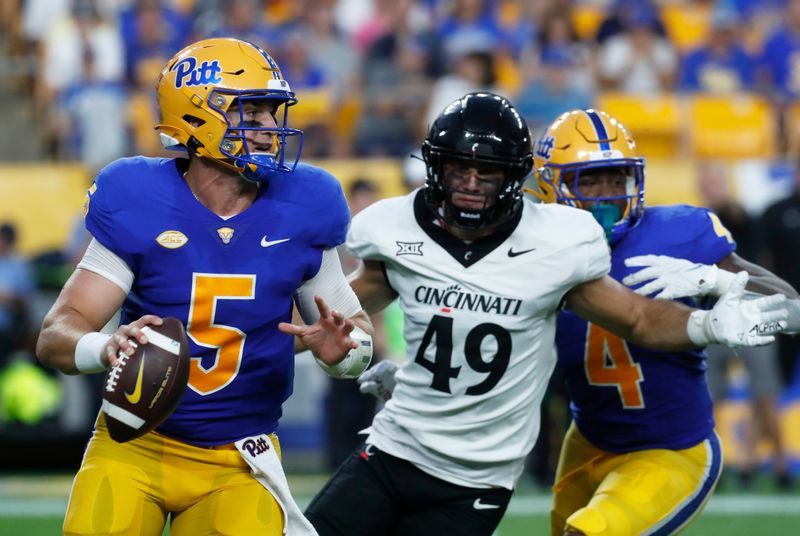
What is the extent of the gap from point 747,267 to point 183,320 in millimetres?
1880

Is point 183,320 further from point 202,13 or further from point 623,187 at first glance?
point 202,13

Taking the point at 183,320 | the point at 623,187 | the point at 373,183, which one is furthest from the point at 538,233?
the point at 373,183

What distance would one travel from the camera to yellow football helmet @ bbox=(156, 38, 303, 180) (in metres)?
3.54

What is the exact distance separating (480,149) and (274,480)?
111cm

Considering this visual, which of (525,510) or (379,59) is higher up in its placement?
(379,59)

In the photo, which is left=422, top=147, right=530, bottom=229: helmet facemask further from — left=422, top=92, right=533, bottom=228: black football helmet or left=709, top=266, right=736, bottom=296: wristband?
left=709, top=266, right=736, bottom=296: wristband

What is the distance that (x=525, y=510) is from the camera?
7316 mm

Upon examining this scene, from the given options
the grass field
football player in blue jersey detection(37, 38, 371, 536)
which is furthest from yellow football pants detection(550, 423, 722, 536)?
the grass field

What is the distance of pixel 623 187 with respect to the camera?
Answer: 14.4ft

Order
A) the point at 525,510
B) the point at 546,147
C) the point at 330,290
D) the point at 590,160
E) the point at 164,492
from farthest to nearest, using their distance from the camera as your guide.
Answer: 1. the point at 525,510
2. the point at 546,147
3. the point at 590,160
4. the point at 330,290
5. the point at 164,492

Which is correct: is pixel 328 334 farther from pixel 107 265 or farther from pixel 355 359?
pixel 107 265

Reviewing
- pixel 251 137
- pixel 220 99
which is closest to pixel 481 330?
pixel 251 137

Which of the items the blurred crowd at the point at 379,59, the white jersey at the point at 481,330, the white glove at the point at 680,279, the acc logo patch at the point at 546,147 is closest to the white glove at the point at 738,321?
the white glove at the point at 680,279

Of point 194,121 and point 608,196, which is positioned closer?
point 194,121
